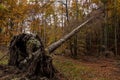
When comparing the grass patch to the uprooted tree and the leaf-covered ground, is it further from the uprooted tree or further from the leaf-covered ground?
the uprooted tree

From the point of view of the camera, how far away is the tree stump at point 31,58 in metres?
7.34

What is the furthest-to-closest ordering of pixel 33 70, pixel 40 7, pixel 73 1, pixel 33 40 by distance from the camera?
pixel 40 7, pixel 73 1, pixel 33 40, pixel 33 70

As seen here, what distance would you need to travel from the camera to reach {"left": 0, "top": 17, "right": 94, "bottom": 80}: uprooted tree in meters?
7.33

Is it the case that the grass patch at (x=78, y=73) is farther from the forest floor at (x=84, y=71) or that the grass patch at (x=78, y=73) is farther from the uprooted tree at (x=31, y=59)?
the uprooted tree at (x=31, y=59)

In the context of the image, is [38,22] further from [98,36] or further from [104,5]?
[104,5]

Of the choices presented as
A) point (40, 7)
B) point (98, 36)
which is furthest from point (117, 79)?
point (98, 36)

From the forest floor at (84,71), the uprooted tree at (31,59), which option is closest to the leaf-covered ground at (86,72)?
the forest floor at (84,71)

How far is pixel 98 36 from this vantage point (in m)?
31.0

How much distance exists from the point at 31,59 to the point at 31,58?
0.04m

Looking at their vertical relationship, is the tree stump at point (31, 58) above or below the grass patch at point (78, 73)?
above

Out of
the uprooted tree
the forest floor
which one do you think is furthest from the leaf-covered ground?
the uprooted tree

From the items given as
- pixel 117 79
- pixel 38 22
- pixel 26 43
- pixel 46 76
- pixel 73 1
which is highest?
pixel 73 1

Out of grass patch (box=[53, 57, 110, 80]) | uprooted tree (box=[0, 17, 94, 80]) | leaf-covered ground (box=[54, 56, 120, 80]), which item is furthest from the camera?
leaf-covered ground (box=[54, 56, 120, 80])

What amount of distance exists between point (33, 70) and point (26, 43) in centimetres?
158
